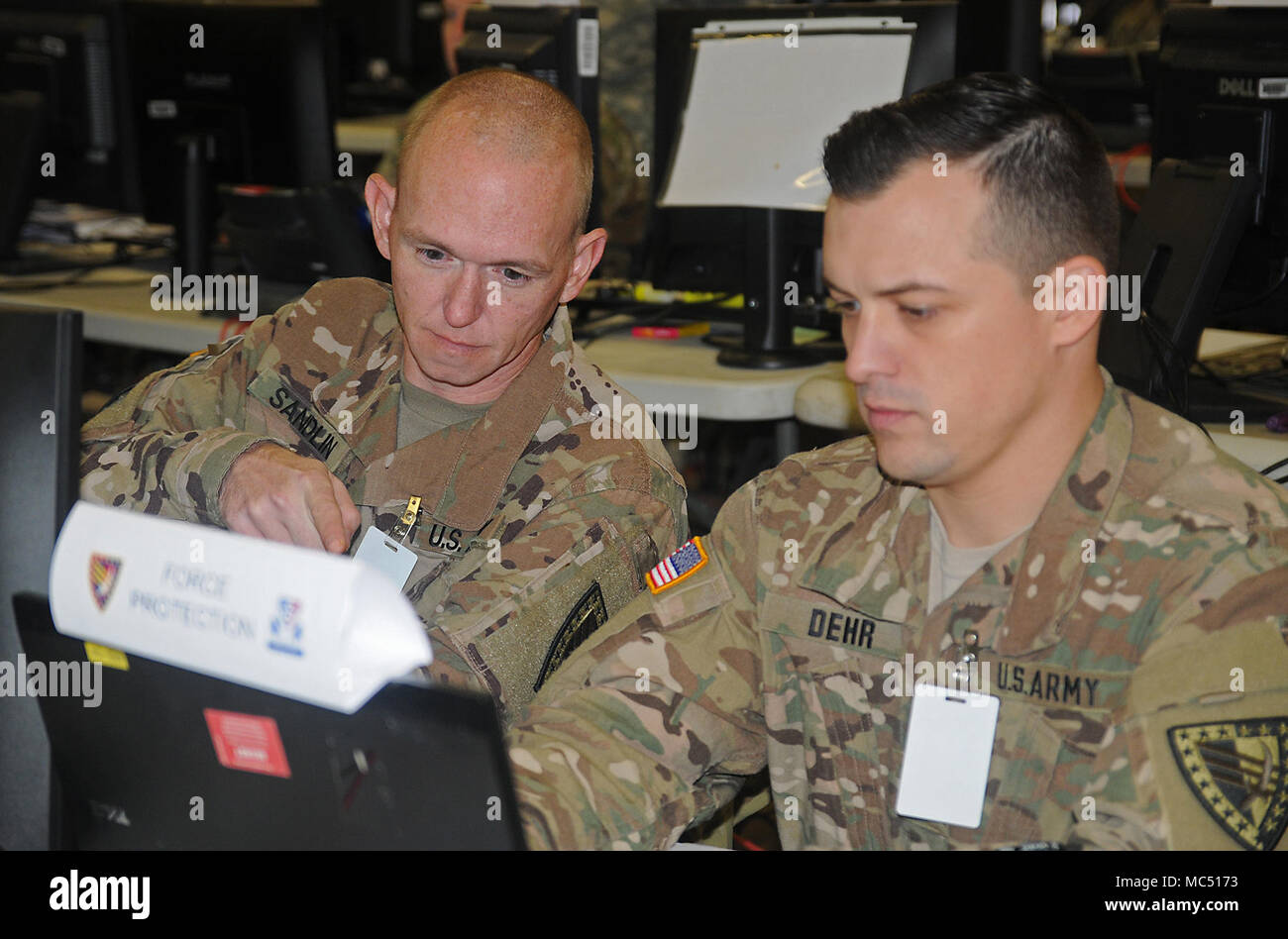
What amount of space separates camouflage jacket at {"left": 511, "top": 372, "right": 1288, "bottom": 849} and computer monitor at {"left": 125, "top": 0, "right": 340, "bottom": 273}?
6.39ft

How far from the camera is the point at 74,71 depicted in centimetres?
333

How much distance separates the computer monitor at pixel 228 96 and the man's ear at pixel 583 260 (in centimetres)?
150

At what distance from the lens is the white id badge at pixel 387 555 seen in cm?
158

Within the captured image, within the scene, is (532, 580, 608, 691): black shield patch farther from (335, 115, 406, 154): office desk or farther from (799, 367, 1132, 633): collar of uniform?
(335, 115, 406, 154): office desk

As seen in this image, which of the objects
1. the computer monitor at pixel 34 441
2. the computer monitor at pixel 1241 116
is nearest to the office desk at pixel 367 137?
the computer monitor at pixel 1241 116

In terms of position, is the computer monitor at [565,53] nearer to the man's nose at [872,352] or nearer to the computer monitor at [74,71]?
the computer monitor at [74,71]

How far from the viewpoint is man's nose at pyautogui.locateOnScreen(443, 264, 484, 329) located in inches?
61.9

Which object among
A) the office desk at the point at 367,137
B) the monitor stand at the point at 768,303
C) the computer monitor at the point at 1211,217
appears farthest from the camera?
the office desk at the point at 367,137

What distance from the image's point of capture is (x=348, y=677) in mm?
708

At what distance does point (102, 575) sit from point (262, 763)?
0.14 m

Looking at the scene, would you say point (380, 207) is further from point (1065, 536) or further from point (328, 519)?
point (1065, 536)

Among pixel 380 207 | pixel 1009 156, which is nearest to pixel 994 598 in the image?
pixel 1009 156

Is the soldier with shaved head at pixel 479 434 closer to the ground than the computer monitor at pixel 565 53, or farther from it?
closer to the ground

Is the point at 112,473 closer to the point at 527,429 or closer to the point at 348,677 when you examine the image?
the point at 527,429
